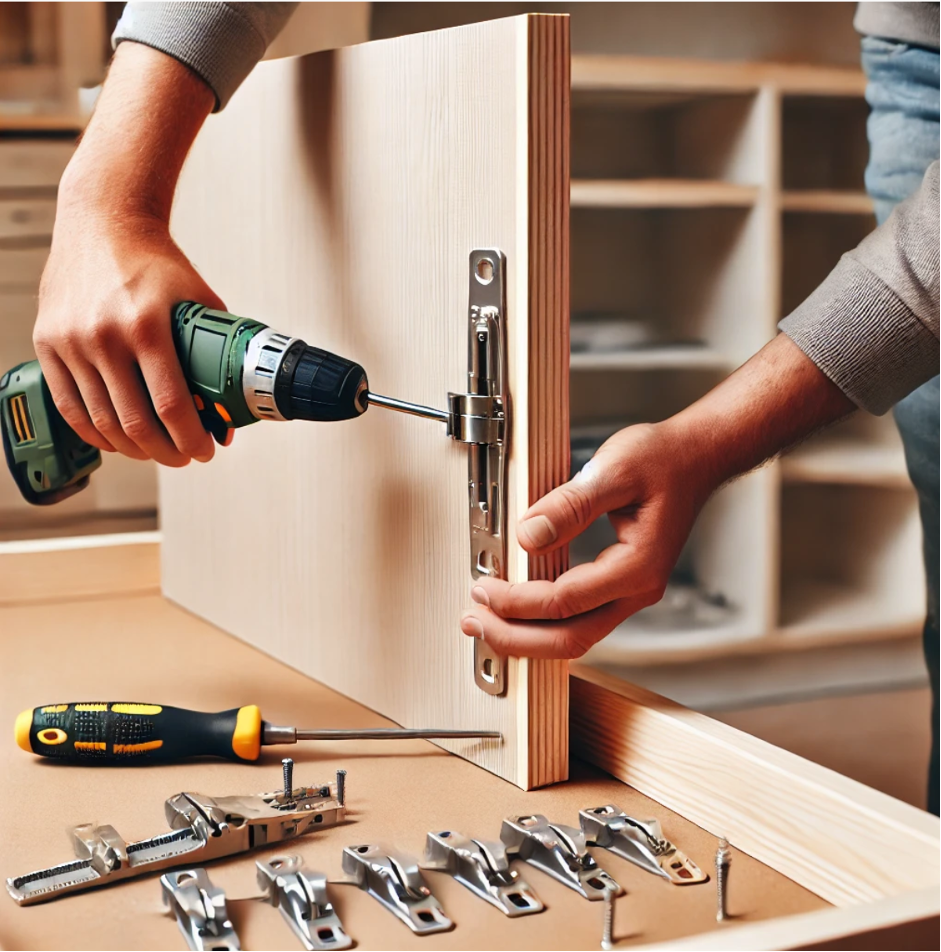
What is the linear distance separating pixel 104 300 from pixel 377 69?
23cm

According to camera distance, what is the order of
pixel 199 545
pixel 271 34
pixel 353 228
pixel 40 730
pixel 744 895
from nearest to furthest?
1. pixel 744 895
2. pixel 40 730
3. pixel 353 228
4. pixel 271 34
5. pixel 199 545

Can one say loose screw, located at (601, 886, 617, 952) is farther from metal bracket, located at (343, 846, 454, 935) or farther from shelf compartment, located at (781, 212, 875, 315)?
shelf compartment, located at (781, 212, 875, 315)

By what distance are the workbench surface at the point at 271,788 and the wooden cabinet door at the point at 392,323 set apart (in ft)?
0.08

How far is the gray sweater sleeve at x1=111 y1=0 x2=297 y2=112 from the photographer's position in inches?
33.2

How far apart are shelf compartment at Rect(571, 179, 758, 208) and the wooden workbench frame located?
1.29m

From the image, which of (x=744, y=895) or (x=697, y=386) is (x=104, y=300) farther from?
(x=697, y=386)

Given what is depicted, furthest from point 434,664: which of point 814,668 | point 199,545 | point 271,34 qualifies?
point 814,668

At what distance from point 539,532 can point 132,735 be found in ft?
0.91

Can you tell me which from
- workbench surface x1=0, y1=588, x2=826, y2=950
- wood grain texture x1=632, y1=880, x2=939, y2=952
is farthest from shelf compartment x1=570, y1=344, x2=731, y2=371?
wood grain texture x1=632, y1=880, x2=939, y2=952

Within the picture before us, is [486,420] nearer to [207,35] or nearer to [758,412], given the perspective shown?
[758,412]

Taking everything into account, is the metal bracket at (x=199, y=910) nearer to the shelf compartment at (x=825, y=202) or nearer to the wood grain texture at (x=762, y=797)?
the wood grain texture at (x=762, y=797)

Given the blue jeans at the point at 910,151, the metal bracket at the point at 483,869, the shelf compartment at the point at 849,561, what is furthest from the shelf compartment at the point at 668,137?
the metal bracket at the point at 483,869

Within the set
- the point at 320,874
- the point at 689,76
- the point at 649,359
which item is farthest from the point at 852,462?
the point at 320,874

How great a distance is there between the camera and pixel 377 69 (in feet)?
2.42
